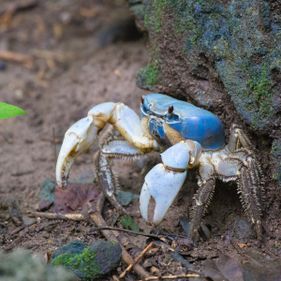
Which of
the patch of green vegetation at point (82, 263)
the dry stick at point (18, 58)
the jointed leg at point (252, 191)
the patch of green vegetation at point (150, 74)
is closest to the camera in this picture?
the patch of green vegetation at point (82, 263)

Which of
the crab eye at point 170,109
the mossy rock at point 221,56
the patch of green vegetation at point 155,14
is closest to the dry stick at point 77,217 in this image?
the crab eye at point 170,109

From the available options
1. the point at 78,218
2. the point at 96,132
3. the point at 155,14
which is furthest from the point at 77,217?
the point at 155,14

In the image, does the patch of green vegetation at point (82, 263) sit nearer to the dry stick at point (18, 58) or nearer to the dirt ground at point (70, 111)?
the dirt ground at point (70, 111)

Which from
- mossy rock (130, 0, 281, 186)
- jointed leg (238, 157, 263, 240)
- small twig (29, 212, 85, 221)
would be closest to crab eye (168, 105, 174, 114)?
mossy rock (130, 0, 281, 186)

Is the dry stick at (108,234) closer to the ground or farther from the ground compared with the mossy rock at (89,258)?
closer to the ground

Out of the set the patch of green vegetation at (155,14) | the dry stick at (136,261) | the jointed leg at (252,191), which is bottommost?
the dry stick at (136,261)

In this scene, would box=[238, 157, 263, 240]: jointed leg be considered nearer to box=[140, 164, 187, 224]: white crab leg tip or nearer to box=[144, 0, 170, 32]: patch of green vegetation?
box=[140, 164, 187, 224]: white crab leg tip
